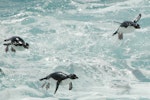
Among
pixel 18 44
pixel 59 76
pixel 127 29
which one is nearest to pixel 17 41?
pixel 18 44

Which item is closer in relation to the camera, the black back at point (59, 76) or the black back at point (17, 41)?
the black back at point (59, 76)

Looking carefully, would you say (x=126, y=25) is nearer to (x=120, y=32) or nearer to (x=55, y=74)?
(x=120, y=32)

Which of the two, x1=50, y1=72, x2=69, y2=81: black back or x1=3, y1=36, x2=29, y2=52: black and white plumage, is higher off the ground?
x1=3, y1=36, x2=29, y2=52: black and white plumage

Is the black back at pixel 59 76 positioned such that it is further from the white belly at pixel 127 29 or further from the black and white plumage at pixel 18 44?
the white belly at pixel 127 29

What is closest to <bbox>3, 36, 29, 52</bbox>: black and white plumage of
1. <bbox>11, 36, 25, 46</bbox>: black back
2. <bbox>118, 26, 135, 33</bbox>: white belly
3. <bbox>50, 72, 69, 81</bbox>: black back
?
<bbox>11, 36, 25, 46</bbox>: black back

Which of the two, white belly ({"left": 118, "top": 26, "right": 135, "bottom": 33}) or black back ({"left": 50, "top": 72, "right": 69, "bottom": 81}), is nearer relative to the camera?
white belly ({"left": 118, "top": 26, "right": 135, "bottom": 33})

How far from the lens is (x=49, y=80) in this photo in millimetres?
57031

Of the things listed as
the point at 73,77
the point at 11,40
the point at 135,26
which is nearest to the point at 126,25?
the point at 135,26

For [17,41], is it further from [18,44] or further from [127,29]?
[127,29]

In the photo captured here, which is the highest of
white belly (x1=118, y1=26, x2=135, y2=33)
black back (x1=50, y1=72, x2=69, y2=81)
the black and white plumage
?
white belly (x1=118, y1=26, x2=135, y2=33)

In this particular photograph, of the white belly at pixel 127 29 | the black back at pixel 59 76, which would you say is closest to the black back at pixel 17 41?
the black back at pixel 59 76

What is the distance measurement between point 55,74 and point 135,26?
898cm

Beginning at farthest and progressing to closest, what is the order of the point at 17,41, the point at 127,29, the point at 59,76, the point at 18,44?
the point at 17,41
the point at 18,44
the point at 59,76
the point at 127,29

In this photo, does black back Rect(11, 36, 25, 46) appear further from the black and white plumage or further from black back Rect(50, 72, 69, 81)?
black back Rect(50, 72, 69, 81)
